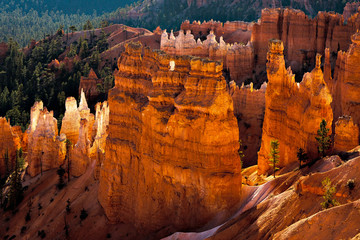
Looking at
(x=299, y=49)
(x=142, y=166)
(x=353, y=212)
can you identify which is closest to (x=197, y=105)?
(x=142, y=166)

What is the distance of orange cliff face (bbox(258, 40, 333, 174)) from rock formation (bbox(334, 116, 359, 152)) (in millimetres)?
528

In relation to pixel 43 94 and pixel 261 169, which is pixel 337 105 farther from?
pixel 43 94

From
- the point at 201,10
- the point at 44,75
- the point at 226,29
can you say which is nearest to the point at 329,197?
the point at 226,29

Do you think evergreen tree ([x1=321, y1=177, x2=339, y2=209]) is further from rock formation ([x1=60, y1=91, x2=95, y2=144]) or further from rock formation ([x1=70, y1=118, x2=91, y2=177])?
rock formation ([x1=60, y1=91, x2=95, y2=144])

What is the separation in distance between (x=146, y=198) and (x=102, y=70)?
59072 mm

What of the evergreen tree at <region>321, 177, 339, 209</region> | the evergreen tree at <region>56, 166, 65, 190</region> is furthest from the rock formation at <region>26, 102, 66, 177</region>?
the evergreen tree at <region>321, 177, 339, 209</region>

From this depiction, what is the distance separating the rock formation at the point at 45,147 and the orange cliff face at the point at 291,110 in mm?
15668

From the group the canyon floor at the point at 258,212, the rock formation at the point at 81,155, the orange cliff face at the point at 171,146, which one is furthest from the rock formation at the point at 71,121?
the orange cliff face at the point at 171,146

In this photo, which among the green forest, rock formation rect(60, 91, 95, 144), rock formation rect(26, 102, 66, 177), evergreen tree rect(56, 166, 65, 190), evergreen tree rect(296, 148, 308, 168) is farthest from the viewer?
the green forest

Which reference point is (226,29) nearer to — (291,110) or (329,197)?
(291,110)

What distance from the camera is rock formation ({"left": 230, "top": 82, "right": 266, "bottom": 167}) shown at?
3566 centimetres

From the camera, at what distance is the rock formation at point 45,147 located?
35250 mm

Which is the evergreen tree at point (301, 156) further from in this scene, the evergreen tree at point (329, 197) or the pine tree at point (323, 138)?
the evergreen tree at point (329, 197)

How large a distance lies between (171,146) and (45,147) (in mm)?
18119
